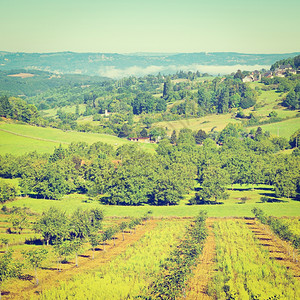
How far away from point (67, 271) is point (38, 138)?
102 m

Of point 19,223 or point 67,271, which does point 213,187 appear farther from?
point 67,271

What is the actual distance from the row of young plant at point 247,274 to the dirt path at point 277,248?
1167 mm

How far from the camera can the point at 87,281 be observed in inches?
1818

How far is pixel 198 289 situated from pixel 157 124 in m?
147

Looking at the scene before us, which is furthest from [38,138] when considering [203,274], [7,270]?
[203,274]

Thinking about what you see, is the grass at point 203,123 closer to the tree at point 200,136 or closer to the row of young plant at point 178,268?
the tree at point 200,136

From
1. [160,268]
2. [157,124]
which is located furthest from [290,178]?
[157,124]

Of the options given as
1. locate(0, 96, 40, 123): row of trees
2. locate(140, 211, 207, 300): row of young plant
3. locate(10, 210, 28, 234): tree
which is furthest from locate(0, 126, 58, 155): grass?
locate(140, 211, 207, 300): row of young plant

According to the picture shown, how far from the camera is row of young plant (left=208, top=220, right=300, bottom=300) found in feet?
138

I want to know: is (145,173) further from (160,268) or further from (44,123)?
(44,123)

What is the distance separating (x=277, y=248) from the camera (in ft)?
193

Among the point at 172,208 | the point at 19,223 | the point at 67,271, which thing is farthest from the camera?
the point at 172,208

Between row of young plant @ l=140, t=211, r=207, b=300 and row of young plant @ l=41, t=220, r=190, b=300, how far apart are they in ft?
3.58

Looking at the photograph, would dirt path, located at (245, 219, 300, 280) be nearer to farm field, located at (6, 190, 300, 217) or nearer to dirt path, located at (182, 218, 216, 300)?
farm field, located at (6, 190, 300, 217)
